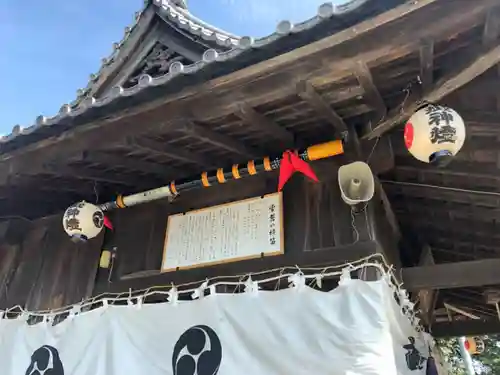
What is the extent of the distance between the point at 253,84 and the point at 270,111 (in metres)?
0.54

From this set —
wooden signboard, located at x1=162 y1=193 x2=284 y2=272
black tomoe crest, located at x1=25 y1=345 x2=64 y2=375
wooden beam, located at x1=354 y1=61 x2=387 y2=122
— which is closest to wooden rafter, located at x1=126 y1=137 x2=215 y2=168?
wooden signboard, located at x1=162 y1=193 x2=284 y2=272

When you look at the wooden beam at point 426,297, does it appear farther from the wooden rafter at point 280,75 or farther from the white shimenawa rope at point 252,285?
the wooden rafter at point 280,75

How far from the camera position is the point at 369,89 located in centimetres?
331

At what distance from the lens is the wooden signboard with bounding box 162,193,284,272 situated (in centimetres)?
405

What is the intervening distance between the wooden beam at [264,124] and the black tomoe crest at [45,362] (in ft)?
9.50

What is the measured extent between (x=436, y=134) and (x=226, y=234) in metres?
2.09

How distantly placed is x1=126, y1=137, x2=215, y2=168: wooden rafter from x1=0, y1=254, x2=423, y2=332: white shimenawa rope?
1.14 metres

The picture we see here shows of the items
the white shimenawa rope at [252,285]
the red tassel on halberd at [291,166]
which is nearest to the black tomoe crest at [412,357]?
the white shimenawa rope at [252,285]

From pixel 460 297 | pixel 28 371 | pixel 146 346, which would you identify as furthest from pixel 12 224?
pixel 460 297

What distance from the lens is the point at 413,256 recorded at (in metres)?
6.15

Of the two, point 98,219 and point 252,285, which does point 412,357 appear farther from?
point 98,219

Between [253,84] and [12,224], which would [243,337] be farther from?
[12,224]

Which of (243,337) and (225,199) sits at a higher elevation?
(225,199)

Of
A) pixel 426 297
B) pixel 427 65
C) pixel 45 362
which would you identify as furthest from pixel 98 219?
pixel 426 297
